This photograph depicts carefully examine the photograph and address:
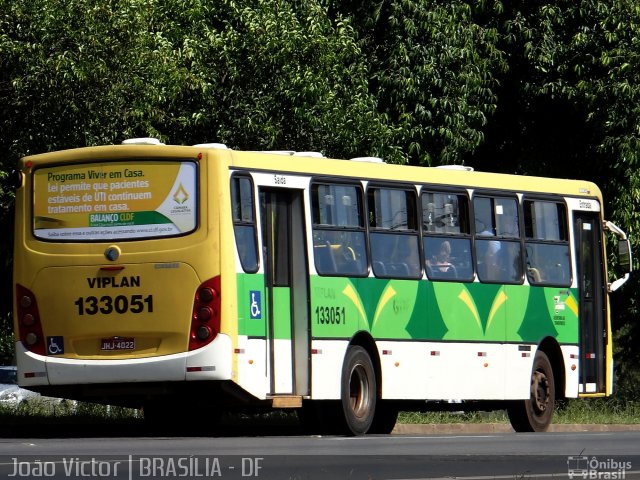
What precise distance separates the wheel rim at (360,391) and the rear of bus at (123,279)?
2.43m

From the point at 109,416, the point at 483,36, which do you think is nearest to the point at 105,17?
the point at 109,416

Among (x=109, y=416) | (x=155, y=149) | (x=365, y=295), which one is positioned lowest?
(x=109, y=416)

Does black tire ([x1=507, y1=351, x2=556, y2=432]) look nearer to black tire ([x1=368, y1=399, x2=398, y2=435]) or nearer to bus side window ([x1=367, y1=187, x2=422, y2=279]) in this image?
black tire ([x1=368, y1=399, x2=398, y2=435])

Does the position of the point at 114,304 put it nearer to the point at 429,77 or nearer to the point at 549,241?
the point at 549,241

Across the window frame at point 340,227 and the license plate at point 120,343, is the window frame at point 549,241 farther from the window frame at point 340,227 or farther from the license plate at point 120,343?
the license plate at point 120,343

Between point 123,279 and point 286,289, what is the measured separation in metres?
1.83

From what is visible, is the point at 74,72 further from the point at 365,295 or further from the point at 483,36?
the point at 483,36

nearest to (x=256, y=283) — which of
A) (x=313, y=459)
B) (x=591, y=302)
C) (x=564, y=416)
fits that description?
(x=313, y=459)

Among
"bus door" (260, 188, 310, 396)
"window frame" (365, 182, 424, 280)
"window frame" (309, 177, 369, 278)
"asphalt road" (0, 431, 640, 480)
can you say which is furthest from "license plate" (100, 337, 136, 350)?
"window frame" (365, 182, 424, 280)

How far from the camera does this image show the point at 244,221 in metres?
17.5

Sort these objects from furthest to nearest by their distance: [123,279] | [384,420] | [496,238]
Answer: [384,420] < [496,238] < [123,279]

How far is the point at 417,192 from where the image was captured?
20188 mm

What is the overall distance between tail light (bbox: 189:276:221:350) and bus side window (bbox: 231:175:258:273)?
0.53 m

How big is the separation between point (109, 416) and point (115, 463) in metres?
10.6
